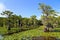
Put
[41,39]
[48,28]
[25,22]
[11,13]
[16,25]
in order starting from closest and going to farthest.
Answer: [41,39] → [48,28] → [11,13] → [16,25] → [25,22]

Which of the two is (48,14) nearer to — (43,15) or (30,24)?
(43,15)

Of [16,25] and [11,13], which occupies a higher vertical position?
[11,13]

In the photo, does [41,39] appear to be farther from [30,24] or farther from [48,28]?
[30,24]

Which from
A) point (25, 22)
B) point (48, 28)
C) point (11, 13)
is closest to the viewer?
→ point (48, 28)

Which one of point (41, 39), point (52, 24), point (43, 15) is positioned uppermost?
point (43, 15)

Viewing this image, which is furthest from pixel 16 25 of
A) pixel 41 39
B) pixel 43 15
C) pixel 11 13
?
pixel 41 39

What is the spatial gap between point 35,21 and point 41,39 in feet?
204

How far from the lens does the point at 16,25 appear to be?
281 feet

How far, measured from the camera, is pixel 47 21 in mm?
49500

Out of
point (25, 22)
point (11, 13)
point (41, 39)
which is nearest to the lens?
point (41, 39)

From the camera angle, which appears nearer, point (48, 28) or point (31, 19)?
point (48, 28)

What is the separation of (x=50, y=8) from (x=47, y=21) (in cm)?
507

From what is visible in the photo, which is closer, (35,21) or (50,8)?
(50,8)

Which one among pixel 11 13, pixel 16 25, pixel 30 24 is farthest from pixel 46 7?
pixel 30 24
